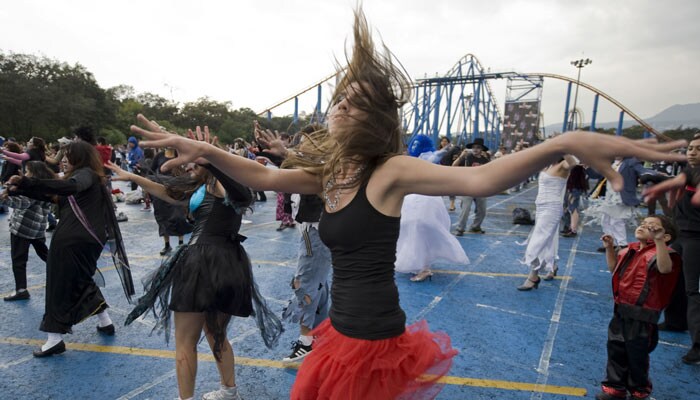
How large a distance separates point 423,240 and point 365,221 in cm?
443

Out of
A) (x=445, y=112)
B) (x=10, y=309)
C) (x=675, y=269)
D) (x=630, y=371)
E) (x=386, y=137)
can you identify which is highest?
(x=445, y=112)

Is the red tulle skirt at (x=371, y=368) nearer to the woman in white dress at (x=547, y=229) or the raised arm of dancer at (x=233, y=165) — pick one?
the raised arm of dancer at (x=233, y=165)

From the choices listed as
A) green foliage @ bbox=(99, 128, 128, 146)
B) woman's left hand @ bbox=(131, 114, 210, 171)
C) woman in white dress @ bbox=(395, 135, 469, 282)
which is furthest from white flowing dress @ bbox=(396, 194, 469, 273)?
green foliage @ bbox=(99, 128, 128, 146)

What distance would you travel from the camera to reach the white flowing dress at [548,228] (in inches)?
222

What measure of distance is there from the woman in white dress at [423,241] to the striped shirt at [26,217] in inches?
182

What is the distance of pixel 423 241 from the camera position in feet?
19.3

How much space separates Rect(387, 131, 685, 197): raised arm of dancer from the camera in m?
1.13

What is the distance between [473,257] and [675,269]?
14.3 feet

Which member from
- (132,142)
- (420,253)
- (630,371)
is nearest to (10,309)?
(420,253)

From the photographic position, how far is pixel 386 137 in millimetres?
1695

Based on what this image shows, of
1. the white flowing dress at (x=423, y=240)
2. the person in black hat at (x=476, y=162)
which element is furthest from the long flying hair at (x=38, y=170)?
the person in black hat at (x=476, y=162)

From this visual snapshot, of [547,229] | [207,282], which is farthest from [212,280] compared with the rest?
[547,229]

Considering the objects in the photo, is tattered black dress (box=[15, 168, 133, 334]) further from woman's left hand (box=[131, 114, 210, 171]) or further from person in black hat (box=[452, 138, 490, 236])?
person in black hat (box=[452, 138, 490, 236])

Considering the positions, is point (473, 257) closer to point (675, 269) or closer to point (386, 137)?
point (675, 269)
